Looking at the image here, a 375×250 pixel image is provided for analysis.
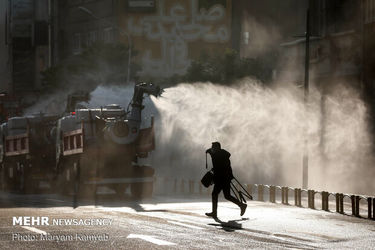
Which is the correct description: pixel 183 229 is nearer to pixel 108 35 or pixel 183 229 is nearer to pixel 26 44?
pixel 108 35

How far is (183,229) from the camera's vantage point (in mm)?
18953

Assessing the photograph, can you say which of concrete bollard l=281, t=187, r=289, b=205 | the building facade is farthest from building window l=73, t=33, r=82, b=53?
concrete bollard l=281, t=187, r=289, b=205

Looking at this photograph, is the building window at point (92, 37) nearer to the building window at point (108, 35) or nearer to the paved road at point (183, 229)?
the building window at point (108, 35)

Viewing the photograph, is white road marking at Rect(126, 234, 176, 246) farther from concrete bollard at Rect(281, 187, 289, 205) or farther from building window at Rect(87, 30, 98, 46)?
building window at Rect(87, 30, 98, 46)

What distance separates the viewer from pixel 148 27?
101 m

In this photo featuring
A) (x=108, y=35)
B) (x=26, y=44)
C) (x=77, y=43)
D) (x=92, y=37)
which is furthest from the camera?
(x=26, y=44)

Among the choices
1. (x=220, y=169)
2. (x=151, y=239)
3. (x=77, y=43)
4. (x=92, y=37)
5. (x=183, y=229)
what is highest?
(x=92, y=37)

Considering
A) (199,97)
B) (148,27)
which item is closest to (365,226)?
(199,97)

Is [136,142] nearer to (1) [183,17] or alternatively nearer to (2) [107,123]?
(2) [107,123]

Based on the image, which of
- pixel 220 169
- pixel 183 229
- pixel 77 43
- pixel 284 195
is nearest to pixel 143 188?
pixel 284 195

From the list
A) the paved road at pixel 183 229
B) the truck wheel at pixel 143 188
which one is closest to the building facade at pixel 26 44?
the truck wheel at pixel 143 188

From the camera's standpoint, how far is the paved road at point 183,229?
1638 centimetres

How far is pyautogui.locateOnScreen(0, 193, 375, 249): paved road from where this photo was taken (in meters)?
16.4

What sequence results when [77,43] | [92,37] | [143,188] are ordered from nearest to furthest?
[143,188] < [92,37] < [77,43]
